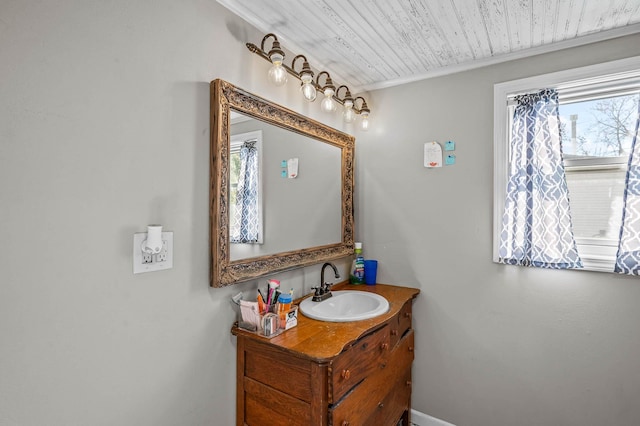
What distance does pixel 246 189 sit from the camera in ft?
4.87

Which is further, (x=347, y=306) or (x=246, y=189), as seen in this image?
(x=347, y=306)

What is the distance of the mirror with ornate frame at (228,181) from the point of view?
4.32ft

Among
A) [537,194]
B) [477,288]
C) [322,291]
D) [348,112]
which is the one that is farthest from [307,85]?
[477,288]

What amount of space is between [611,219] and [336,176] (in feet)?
5.21

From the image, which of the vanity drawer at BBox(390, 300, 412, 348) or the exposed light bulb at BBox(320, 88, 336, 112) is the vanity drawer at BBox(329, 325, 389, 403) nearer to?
the vanity drawer at BBox(390, 300, 412, 348)

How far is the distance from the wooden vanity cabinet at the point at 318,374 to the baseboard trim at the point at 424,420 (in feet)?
1.91

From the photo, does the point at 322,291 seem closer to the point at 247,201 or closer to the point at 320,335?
the point at 320,335

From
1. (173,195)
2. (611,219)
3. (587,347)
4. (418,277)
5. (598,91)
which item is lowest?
(587,347)

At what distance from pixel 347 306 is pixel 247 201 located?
→ 37.1 inches

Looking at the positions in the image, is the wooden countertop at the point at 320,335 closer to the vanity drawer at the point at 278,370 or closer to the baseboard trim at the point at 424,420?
the vanity drawer at the point at 278,370

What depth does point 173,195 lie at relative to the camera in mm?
1206

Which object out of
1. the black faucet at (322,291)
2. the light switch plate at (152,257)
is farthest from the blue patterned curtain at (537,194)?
the light switch plate at (152,257)

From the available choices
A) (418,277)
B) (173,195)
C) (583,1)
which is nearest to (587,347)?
(418,277)

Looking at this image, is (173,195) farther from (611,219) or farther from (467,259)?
(611,219)
